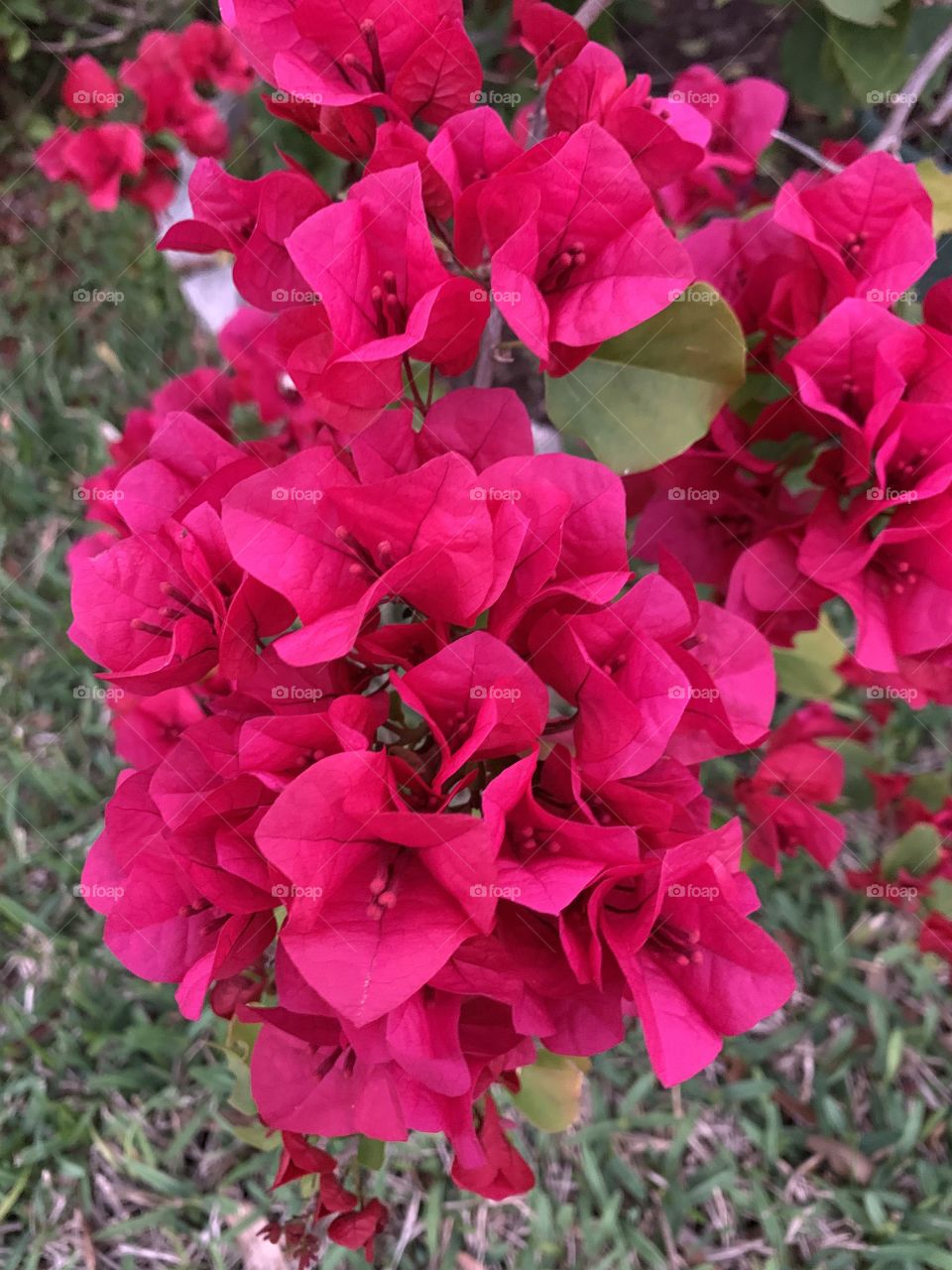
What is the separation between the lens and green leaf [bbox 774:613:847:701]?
1.14m

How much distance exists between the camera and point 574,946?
21.0 inches

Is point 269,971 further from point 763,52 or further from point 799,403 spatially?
point 763,52

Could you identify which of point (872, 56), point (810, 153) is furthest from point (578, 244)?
point (872, 56)

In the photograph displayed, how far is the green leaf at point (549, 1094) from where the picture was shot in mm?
909

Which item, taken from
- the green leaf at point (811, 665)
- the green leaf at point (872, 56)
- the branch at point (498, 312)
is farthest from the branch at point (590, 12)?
the green leaf at point (811, 665)

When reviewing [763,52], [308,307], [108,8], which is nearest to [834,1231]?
[308,307]

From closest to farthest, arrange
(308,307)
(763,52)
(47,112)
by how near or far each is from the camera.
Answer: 1. (308,307)
2. (763,52)
3. (47,112)

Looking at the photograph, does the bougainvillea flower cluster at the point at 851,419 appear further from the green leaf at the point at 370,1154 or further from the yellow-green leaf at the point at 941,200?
the green leaf at the point at 370,1154

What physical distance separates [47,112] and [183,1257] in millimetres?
2247

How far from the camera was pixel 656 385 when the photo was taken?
0.73 m

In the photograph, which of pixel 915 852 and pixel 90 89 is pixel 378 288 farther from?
pixel 90 89

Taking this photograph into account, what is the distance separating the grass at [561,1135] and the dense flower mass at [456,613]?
48 cm

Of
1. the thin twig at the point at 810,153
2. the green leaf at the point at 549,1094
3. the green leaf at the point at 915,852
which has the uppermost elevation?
the thin twig at the point at 810,153

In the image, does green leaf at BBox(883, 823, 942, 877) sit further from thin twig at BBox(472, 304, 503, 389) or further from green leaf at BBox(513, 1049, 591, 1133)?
thin twig at BBox(472, 304, 503, 389)
